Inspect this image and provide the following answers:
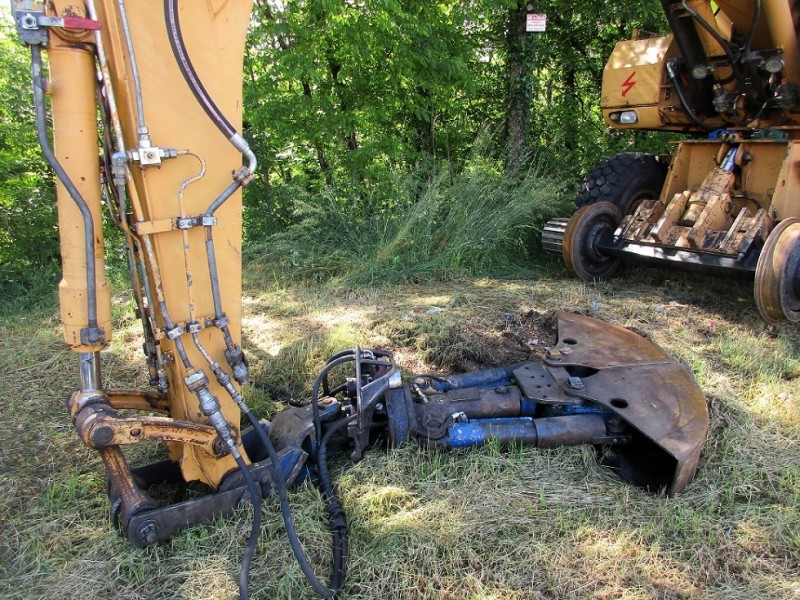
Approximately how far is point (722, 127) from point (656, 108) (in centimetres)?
63

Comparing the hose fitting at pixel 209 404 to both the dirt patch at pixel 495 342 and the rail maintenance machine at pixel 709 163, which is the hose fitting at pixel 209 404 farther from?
the rail maintenance machine at pixel 709 163

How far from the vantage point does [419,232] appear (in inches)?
223

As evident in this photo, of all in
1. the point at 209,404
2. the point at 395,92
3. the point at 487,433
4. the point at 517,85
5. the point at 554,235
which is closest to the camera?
the point at 209,404

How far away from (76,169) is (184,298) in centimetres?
52

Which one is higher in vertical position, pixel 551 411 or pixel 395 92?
pixel 395 92

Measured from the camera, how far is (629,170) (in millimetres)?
5328

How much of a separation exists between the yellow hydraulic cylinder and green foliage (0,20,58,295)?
4.38 metres

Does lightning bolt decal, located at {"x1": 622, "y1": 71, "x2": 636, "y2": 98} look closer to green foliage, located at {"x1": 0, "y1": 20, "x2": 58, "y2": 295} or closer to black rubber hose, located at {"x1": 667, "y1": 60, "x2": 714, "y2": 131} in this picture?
black rubber hose, located at {"x1": 667, "y1": 60, "x2": 714, "y2": 131}

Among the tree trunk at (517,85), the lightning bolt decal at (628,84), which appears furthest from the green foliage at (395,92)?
the lightning bolt decal at (628,84)

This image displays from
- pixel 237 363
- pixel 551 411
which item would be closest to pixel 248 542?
pixel 237 363

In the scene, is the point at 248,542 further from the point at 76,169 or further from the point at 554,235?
the point at 554,235

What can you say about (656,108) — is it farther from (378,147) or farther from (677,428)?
(677,428)

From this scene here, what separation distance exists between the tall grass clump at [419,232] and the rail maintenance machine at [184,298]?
2690 millimetres

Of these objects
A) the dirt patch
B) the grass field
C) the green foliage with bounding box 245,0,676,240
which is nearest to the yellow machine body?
the grass field
